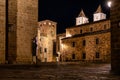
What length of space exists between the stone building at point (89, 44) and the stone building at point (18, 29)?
61.4ft

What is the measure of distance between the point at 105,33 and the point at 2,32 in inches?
882

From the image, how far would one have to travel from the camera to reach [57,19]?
266 ft

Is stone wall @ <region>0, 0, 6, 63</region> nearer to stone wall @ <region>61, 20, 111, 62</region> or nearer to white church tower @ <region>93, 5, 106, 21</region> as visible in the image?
stone wall @ <region>61, 20, 111, 62</region>

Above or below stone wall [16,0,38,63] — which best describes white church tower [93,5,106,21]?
above

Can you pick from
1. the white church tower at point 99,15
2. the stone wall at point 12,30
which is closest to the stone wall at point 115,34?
the stone wall at point 12,30

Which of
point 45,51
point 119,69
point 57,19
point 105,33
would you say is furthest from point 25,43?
point 57,19

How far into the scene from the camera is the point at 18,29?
1769 cm

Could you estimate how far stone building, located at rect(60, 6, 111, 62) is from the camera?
118 ft

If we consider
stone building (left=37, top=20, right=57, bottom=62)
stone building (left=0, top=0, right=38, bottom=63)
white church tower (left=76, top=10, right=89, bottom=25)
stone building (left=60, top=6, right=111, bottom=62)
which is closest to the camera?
stone building (left=0, top=0, right=38, bottom=63)

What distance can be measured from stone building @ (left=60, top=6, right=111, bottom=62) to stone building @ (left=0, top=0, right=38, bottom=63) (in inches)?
737

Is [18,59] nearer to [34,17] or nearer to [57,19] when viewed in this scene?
[34,17]

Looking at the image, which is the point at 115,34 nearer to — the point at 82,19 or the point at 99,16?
the point at 99,16

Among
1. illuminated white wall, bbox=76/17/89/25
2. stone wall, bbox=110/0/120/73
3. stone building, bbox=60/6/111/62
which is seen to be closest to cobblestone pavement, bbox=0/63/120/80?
stone wall, bbox=110/0/120/73

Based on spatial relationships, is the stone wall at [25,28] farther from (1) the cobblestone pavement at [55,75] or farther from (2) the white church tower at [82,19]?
(2) the white church tower at [82,19]
